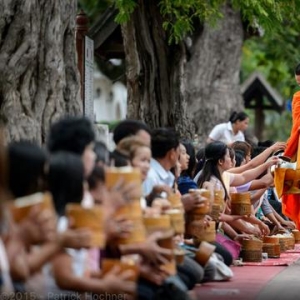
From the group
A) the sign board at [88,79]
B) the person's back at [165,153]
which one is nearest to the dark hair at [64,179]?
the person's back at [165,153]

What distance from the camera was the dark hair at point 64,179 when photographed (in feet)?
31.1

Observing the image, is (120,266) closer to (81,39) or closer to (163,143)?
(163,143)

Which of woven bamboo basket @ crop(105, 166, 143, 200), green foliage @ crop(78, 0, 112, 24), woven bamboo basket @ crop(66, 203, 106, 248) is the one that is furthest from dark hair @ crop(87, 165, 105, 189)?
green foliage @ crop(78, 0, 112, 24)

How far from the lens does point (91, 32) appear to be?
75.0 ft

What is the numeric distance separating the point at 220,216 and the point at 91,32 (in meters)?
8.11

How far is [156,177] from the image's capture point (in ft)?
42.3

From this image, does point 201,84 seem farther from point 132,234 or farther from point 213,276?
point 132,234

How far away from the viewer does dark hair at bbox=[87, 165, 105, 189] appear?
1027 centimetres

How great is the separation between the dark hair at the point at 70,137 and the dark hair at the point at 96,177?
0.26 meters

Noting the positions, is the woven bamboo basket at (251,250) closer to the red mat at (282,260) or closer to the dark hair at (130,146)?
the red mat at (282,260)

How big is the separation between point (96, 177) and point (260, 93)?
95.6ft

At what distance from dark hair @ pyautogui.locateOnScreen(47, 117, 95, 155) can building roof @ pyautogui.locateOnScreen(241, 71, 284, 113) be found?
94.1 ft

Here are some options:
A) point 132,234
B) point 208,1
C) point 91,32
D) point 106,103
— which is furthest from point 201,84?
point 106,103

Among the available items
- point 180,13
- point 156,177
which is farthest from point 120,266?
point 180,13
